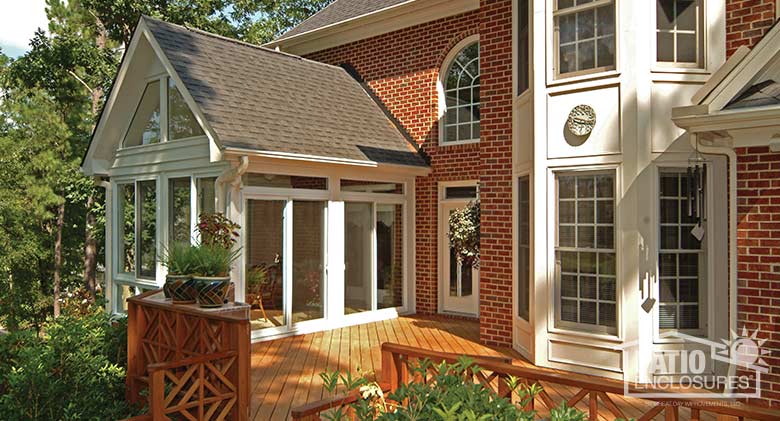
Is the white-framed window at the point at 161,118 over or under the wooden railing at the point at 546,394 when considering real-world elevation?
over

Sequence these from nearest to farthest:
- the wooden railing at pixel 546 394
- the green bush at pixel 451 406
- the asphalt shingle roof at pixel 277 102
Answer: the green bush at pixel 451 406, the wooden railing at pixel 546 394, the asphalt shingle roof at pixel 277 102

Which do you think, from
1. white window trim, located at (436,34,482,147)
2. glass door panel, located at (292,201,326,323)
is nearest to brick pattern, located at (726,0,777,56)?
white window trim, located at (436,34,482,147)

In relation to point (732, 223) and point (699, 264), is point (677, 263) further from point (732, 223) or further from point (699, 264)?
point (732, 223)

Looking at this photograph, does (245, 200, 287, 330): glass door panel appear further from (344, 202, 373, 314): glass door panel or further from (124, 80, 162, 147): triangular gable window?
(124, 80, 162, 147): triangular gable window

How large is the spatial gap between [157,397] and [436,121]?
26.1ft

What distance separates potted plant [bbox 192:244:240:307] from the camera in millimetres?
6145

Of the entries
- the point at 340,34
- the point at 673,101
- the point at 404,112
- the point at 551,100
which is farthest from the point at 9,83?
the point at 673,101

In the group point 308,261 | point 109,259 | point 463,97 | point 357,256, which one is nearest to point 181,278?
point 308,261

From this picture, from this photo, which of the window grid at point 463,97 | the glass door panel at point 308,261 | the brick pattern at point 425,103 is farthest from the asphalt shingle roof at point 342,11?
the glass door panel at point 308,261

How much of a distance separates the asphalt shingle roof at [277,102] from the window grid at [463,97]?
94 centimetres

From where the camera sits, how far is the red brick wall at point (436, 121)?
27.9ft

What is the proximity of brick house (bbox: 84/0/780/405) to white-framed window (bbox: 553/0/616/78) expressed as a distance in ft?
0.08

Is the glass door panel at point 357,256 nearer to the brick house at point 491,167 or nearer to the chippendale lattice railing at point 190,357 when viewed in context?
the brick house at point 491,167

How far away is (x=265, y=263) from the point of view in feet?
29.4
